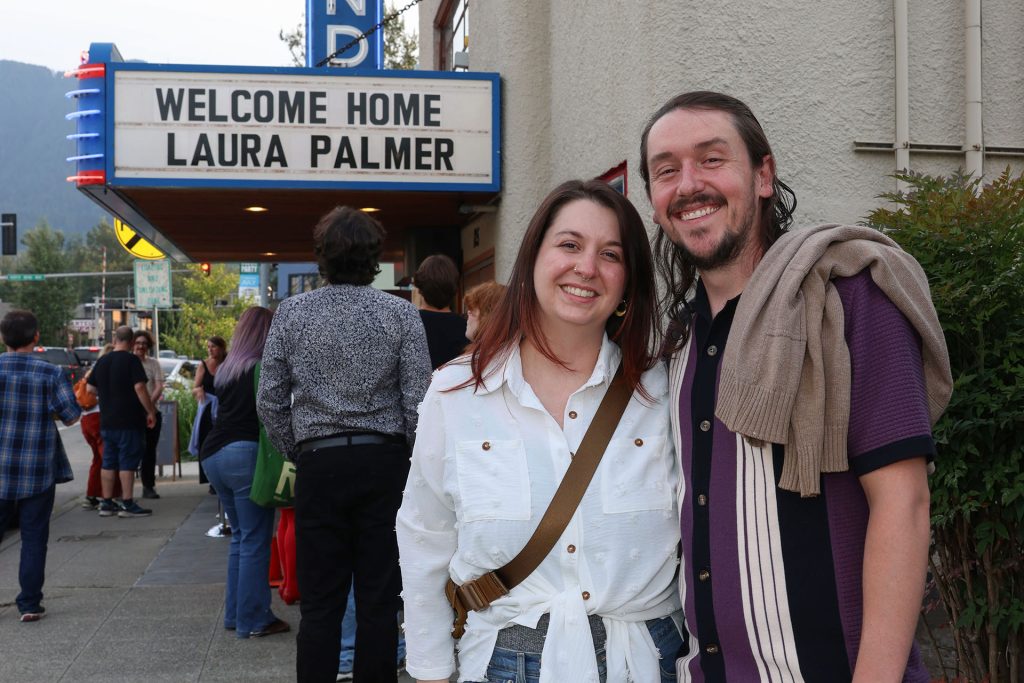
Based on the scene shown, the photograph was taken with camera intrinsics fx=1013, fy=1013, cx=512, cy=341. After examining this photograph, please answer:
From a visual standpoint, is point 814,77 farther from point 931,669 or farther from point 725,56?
point 931,669

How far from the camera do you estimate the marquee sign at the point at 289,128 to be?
7875 mm

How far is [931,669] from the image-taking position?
4406mm

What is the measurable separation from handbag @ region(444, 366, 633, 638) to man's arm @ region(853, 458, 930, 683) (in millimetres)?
604

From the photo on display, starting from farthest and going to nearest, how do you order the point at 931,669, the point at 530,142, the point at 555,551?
the point at 530,142 → the point at 931,669 → the point at 555,551

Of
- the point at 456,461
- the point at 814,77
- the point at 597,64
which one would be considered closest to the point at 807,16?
the point at 814,77

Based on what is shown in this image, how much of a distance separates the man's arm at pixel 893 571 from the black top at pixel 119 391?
9.77m

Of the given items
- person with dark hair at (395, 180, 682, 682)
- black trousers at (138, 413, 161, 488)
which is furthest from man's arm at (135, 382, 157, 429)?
person with dark hair at (395, 180, 682, 682)

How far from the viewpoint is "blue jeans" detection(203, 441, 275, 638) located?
5648 mm

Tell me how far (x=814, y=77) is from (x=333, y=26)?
7019 millimetres

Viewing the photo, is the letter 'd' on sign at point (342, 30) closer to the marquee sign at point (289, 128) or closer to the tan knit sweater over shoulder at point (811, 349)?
the marquee sign at point (289, 128)

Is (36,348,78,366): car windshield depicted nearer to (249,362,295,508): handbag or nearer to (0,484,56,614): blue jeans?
(0,484,56,614): blue jeans

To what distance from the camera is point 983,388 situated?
3.37 m

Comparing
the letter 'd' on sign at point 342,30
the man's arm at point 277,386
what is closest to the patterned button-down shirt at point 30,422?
the man's arm at point 277,386

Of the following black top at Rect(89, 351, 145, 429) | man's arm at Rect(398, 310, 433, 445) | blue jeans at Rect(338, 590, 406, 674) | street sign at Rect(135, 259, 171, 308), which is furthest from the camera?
street sign at Rect(135, 259, 171, 308)
